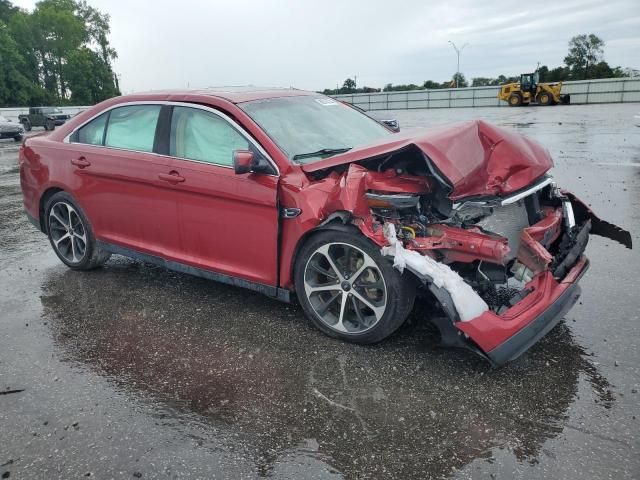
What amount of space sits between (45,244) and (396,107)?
43726 millimetres

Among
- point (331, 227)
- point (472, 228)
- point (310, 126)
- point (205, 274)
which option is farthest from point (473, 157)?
point (205, 274)

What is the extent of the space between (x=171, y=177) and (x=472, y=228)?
224cm

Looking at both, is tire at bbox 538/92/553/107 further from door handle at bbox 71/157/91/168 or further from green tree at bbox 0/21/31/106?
green tree at bbox 0/21/31/106

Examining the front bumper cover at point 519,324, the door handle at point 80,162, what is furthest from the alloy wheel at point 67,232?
the front bumper cover at point 519,324

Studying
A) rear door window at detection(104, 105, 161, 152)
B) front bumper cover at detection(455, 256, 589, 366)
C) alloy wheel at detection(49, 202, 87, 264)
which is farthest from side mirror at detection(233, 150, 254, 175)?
alloy wheel at detection(49, 202, 87, 264)

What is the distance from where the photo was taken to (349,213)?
3393 mm

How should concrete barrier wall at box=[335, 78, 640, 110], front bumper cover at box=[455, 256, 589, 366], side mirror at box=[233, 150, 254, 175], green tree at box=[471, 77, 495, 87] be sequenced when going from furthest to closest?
green tree at box=[471, 77, 495, 87], concrete barrier wall at box=[335, 78, 640, 110], side mirror at box=[233, 150, 254, 175], front bumper cover at box=[455, 256, 589, 366]

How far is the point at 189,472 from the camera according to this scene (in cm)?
247

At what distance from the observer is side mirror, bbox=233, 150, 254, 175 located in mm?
3494

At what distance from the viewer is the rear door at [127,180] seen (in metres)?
4.25

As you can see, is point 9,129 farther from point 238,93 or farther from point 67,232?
point 238,93

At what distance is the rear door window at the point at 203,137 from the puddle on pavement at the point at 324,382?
1193 millimetres

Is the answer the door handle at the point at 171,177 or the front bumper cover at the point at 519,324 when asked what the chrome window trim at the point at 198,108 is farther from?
the front bumper cover at the point at 519,324

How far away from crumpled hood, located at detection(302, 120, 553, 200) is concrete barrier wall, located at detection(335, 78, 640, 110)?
33.6m
